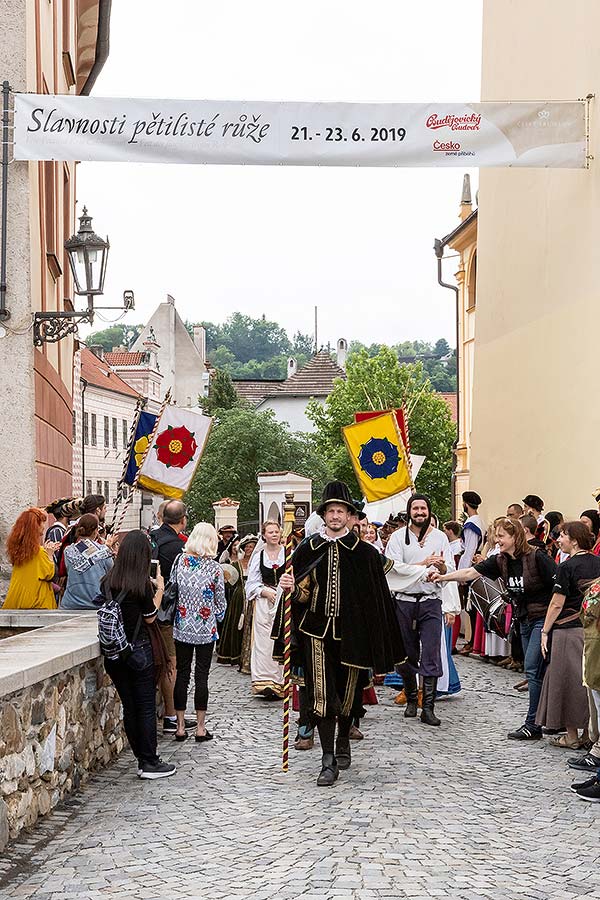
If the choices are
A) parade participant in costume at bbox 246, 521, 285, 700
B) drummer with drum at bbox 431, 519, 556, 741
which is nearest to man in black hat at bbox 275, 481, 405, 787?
drummer with drum at bbox 431, 519, 556, 741

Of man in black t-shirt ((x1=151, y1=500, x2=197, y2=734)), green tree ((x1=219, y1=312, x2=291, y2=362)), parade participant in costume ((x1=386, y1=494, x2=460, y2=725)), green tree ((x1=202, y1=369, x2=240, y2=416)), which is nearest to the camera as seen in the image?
man in black t-shirt ((x1=151, y1=500, x2=197, y2=734))

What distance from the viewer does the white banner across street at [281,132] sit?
43.4 feet

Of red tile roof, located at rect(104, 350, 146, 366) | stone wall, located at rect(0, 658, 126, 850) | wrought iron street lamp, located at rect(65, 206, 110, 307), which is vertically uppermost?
red tile roof, located at rect(104, 350, 146, 366)

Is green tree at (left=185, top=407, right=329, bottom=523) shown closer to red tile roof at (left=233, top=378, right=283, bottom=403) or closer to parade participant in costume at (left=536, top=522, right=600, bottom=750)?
red tile roof at (left=233, top=378, right=283, bottom=403)

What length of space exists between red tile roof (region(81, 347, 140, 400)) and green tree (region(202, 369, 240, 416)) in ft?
17.6

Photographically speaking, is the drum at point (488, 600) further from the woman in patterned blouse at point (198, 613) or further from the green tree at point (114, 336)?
the green tree at point (114, 336)

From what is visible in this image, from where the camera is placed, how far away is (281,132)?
13367mm

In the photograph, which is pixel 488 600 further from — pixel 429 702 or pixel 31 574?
pixel 31 574

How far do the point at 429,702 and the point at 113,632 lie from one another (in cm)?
356

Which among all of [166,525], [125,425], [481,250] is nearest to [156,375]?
[125,425]

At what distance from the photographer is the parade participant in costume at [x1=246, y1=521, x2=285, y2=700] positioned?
11.8m

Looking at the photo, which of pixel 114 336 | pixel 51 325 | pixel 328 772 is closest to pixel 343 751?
pixel 328 772

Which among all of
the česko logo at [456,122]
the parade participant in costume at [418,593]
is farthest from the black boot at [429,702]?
the česko logo at [456,122]

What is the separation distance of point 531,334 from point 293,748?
10643 millimetres
